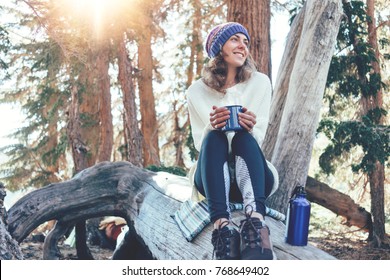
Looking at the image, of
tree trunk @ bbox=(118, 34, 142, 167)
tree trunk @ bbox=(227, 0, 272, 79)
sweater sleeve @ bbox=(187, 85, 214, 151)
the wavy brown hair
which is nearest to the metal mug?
sweater sleeve @ bbox=(187, 85, 214, 151)

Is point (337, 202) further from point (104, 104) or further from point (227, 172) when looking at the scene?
point (104, 104)

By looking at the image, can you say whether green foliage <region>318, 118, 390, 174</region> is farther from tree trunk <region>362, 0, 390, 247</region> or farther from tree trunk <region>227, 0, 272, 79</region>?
tree trunk <region>227, 0, 272, 79</region>

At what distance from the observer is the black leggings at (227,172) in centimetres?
276

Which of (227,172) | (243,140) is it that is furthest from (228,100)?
(227,172)

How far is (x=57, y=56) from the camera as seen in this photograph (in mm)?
10773

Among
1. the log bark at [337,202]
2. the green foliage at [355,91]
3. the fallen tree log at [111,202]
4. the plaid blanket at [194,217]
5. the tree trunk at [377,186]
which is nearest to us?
the plaid blanket at [194,217]

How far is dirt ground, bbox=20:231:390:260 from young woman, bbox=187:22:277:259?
10.7 feet

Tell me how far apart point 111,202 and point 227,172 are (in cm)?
217

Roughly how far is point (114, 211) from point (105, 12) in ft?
19.6

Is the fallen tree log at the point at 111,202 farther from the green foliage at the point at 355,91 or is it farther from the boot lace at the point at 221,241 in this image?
→ the green foliage at the point at 355,91

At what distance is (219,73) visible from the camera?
3.39 metres

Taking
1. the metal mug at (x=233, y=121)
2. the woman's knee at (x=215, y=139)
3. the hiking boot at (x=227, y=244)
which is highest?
the metal mug at (x=233, y=121)

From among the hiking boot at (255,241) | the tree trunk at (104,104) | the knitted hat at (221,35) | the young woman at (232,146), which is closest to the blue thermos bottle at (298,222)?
the young woman at (232,146)
